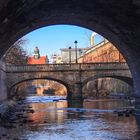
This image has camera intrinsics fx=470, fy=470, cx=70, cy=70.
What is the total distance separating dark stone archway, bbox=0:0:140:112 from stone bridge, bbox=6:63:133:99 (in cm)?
2882

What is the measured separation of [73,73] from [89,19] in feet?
112

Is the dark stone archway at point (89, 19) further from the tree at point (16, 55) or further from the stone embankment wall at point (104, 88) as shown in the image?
the stone embankment wall at point (104, 88)

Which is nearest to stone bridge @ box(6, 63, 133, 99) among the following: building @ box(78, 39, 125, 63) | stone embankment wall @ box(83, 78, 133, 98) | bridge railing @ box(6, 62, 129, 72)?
bridge railing @ box(6, 62, 129, 72)

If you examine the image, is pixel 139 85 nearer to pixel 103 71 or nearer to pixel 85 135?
pixel 85 135

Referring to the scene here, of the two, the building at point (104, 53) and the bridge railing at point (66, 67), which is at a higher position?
the building at point (104, 53)

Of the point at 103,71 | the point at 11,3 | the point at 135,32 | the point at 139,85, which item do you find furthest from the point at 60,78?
the point at 11,3

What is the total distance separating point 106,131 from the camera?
22750mm

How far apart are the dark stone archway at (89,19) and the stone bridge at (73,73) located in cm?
2882

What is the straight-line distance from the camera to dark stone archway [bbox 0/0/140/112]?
19059mm

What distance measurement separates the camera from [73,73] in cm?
5909

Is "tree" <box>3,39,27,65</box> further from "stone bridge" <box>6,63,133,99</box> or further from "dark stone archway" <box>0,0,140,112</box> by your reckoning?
"dark stone archway" <box>0,0,140,112</box>

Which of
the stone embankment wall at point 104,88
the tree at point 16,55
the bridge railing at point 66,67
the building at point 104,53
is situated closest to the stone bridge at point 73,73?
the bridge railing at point 66,67

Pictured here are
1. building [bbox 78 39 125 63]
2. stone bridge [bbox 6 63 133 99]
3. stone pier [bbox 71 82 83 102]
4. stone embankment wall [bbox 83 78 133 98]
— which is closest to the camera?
stone bridge [bbox 6 63 133 99]

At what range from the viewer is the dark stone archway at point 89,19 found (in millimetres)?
19059
